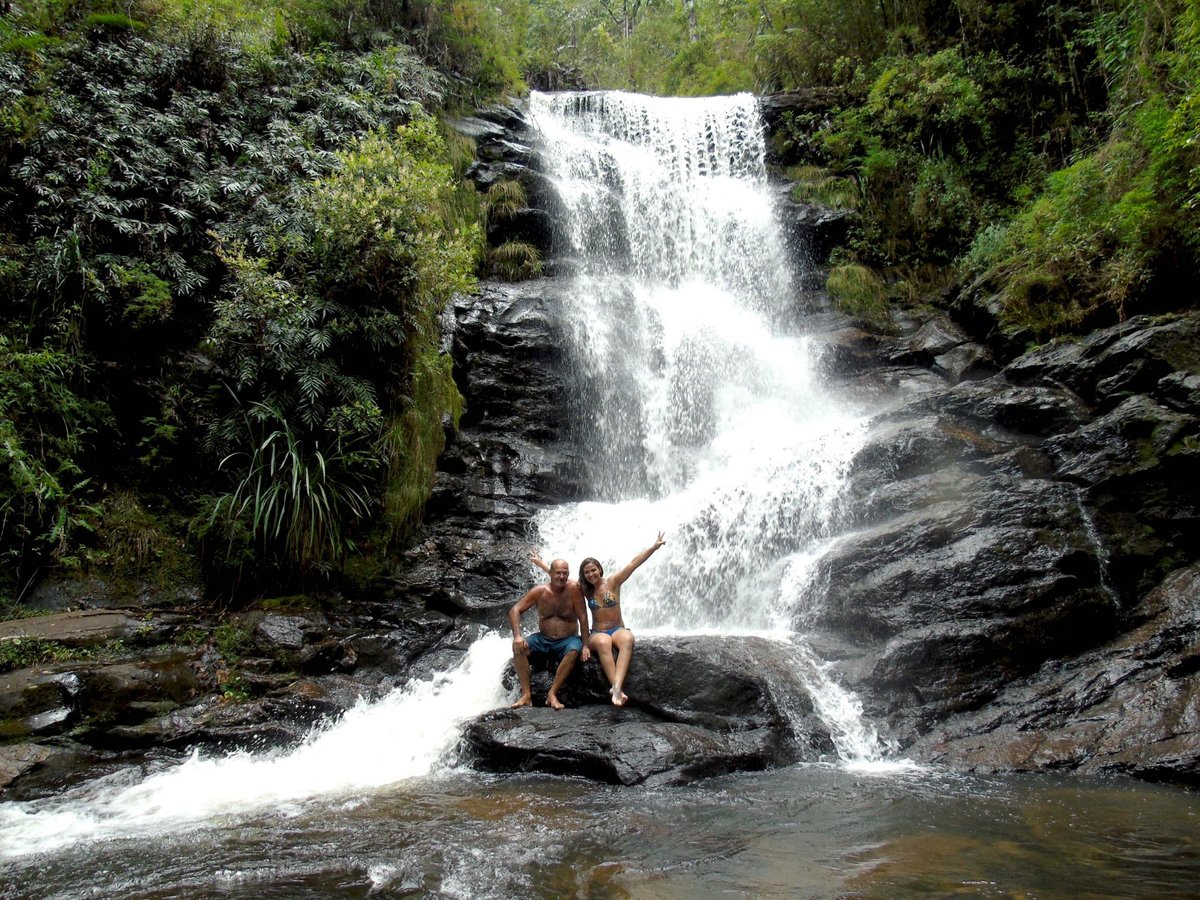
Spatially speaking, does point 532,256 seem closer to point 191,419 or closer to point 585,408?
point 585,408

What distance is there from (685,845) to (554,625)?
2680 millimetres

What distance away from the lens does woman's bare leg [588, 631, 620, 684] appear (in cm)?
584

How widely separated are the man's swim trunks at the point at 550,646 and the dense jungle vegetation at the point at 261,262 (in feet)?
10.4

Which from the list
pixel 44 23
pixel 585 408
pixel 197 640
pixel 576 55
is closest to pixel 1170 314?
pixel 585 408

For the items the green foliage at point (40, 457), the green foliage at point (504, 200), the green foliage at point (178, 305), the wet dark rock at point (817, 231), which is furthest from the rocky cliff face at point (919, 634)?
the green foliage at point (504, 200)

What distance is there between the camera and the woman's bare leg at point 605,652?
19.2 ft

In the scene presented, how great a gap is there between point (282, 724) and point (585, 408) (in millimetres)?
6520

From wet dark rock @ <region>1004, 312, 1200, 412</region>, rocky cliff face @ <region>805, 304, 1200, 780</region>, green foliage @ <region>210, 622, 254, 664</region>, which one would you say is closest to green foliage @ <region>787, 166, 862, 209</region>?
rocky cliff face @ <region>805, 304, 1200, 780</region>

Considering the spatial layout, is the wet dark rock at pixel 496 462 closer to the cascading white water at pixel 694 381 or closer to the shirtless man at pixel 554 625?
the cascading white water at pixel 694 381

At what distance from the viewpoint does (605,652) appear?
591 cm

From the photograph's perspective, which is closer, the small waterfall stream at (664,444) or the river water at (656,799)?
the river water at (656,799)

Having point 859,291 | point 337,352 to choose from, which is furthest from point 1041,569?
point 337,352

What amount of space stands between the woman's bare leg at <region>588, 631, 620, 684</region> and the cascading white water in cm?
168

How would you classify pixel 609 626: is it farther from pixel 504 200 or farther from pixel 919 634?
pixel 504 200
